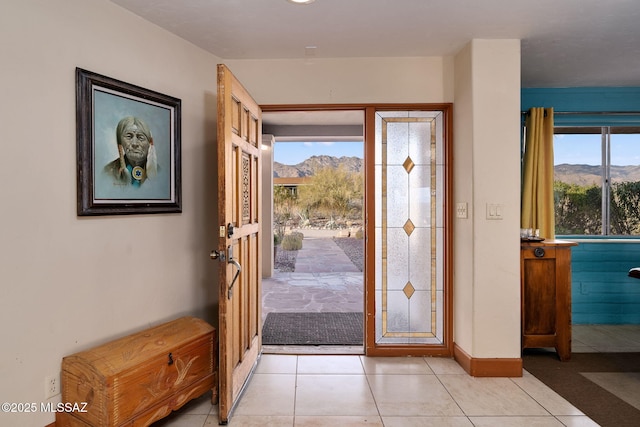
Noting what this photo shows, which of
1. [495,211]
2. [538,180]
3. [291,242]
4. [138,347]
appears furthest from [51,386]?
[291,242]

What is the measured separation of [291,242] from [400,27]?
719cm

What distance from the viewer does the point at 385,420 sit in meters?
2.23

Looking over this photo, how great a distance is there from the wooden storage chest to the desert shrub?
687cm

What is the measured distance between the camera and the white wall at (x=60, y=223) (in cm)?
181

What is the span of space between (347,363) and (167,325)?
58.7 inches

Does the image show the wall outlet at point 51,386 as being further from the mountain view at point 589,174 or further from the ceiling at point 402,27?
the mountain view at point 589,174

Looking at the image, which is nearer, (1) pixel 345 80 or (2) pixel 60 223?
(2) pixel 60 223

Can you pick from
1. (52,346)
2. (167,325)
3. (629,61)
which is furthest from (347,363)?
(629,61)

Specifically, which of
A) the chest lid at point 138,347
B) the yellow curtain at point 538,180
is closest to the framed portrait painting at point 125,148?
the chest lid at point 138,347

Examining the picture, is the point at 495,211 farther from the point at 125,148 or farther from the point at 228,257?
the point at 125,148

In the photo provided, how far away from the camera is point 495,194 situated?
286cm

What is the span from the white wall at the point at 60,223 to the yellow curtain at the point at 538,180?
133 inches

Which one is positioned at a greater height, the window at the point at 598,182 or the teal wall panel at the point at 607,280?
the window at the point at 598,182

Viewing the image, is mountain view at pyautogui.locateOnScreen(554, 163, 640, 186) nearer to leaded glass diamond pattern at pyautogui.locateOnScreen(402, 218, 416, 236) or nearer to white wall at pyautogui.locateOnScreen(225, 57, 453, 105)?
white wall at pyautogui.locateOnScreen(225, 57, 453, 105)
